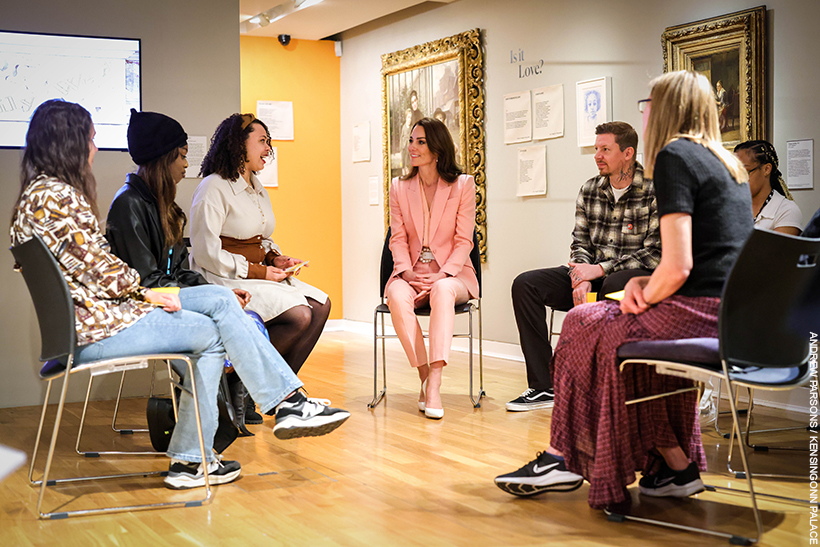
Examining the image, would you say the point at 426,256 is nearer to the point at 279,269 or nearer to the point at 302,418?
the point at 279,269

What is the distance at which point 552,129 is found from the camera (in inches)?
216

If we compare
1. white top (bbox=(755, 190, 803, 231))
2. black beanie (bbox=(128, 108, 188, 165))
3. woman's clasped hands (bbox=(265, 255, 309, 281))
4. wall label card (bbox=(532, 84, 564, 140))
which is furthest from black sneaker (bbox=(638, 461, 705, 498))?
wall label card (bbox=(532, 84, 564, 140))

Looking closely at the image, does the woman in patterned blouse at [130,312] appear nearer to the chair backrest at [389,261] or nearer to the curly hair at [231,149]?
the curly hair at [231,149]

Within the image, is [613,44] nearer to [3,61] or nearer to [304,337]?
[304,337]

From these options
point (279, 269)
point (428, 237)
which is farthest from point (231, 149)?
point (428, 237)

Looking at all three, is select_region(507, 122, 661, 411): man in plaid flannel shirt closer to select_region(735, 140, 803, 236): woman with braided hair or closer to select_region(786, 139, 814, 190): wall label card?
select_region(735, 140, 803, 236): woman with braided hair

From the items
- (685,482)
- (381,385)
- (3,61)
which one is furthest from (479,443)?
(3,61)

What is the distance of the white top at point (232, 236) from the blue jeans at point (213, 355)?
97 centimetres

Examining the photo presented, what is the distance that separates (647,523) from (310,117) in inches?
234

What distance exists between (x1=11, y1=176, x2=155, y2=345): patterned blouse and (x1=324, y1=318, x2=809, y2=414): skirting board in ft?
10.4

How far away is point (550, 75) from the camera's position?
551 centimetres

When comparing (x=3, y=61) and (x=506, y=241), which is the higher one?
(x=3, y=61)

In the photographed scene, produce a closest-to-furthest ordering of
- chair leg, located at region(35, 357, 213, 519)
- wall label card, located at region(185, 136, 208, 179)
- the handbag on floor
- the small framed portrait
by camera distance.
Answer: chair leg, located at region(35, 357, 213, 519), the handbag on floor, wall label card, located at region(185, 136, 208, 179), the small framed portrait

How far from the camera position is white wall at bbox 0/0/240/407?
4.38 metres
